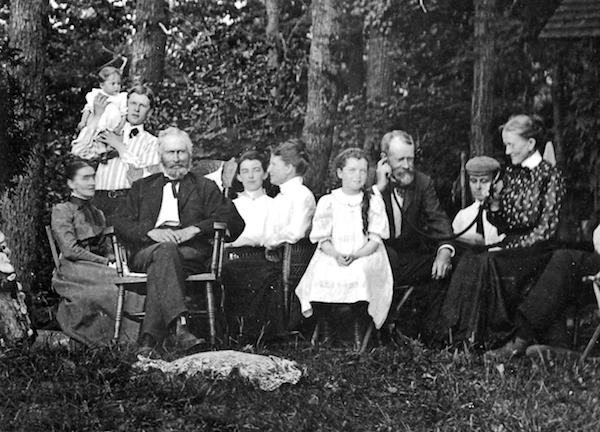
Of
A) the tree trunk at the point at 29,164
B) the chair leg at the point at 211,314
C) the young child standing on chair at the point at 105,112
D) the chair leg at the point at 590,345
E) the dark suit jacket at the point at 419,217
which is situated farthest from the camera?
the tree trunk at the point at 29,164

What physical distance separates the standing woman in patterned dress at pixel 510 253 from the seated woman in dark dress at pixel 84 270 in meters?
2.37

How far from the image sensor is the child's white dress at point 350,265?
29.0 ft

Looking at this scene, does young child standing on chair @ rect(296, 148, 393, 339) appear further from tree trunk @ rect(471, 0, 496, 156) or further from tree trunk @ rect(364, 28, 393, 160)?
tree trunk @ rect(471, 0, 496, 156)

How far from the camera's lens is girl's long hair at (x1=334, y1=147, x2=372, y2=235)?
29.2 feet

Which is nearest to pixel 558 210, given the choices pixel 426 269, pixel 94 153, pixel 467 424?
pixel 426 269

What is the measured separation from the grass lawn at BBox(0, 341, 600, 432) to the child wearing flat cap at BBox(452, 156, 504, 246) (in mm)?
879

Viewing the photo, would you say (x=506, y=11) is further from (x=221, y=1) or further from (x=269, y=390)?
(x=269, y=390)

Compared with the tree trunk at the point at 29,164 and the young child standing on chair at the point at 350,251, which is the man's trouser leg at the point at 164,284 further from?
the tree trunk at the point at 29,164

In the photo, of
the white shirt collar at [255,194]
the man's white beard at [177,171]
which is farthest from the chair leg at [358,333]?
the man's white beard at [177,171]

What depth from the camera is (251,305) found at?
8.92 m

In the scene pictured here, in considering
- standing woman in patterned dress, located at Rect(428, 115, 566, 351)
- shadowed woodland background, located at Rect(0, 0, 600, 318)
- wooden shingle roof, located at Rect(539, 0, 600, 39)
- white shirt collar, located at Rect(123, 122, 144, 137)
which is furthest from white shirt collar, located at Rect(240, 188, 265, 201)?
wooden shingle roof, located at Rect(539, 0, 600, 39)

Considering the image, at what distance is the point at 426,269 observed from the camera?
349 inches

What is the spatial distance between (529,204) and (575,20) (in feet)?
4.58

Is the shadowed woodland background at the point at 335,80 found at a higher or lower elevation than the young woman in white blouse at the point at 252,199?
higher
